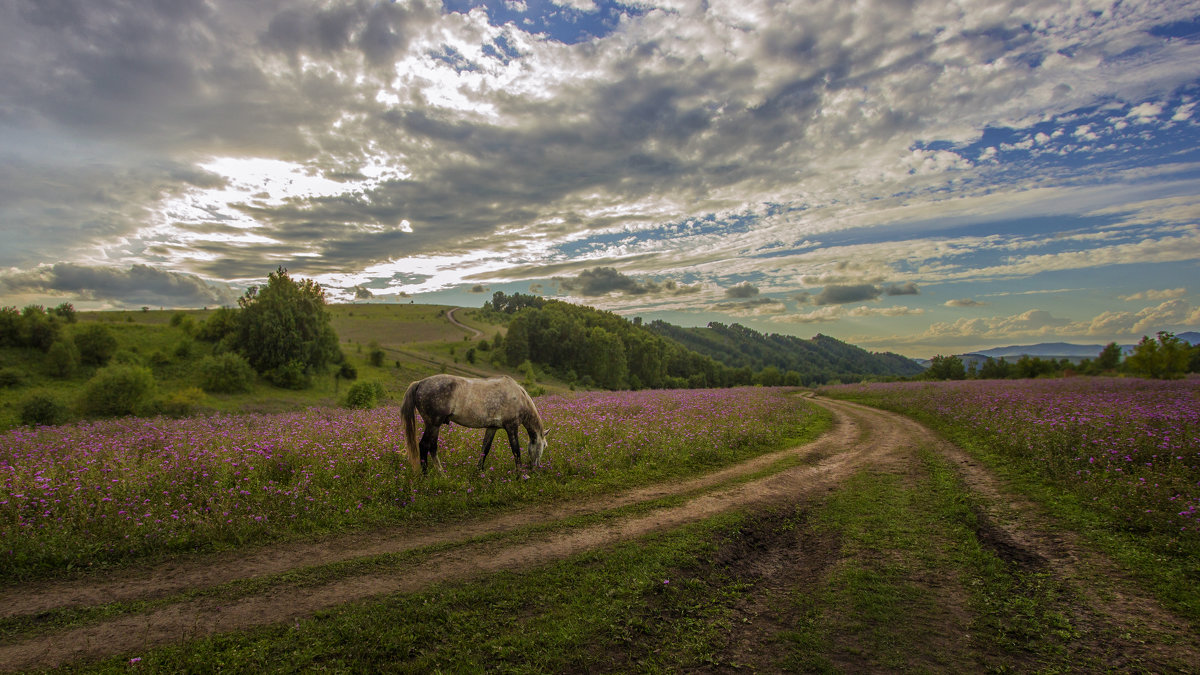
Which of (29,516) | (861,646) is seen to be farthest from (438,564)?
(29,516)

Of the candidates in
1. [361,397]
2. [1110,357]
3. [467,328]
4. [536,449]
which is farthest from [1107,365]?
[467,328]

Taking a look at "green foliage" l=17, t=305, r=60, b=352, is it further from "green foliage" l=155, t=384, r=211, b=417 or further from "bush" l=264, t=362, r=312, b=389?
"bush" l=264, t=362, r=312, b=389

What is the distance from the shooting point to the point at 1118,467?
32.1 ft

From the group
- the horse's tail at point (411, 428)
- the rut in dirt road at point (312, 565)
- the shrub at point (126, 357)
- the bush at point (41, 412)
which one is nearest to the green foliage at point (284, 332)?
the shrub at point (126, 357)

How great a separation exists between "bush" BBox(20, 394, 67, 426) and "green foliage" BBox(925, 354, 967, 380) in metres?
95.6

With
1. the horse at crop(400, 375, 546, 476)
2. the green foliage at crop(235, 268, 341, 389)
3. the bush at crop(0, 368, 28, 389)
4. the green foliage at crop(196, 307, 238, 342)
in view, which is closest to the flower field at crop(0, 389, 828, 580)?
the horse at crop(400, 375, 546, 476)

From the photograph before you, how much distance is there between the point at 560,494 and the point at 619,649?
5586 mm

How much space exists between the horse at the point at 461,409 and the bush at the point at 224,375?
37.8 meters

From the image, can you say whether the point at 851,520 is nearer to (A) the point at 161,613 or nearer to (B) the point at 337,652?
(B) the point at 337,652

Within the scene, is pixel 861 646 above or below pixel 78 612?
above

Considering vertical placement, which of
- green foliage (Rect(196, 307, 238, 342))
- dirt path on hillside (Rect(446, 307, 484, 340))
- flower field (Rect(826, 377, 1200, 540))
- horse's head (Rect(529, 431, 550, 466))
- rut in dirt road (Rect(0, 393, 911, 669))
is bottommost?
rut in dirt road (Rect(0, 393, 911, 669))

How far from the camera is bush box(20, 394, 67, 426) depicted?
2244 centimetres

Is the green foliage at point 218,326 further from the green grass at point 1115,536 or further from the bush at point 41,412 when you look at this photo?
the green grass at point 1115,536

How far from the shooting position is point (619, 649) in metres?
4.98
